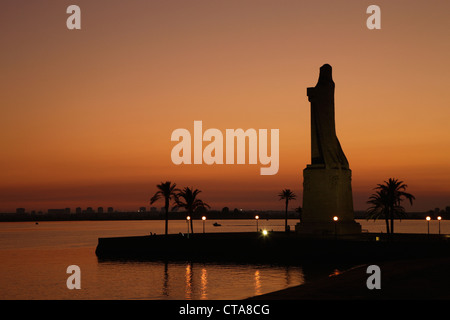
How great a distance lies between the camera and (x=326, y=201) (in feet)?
191

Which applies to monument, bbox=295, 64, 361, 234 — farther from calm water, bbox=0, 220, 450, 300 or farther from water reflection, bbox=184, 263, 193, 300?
water reflection, bbox=184, 263, 193, 300

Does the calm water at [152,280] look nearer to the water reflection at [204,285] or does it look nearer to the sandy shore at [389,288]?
the water reflection at [204,285]

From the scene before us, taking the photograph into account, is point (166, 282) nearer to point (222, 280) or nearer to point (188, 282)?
point (188, 282)

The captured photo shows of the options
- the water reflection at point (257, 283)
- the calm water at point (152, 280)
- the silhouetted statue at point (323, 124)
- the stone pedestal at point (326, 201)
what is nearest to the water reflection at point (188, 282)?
the calm water at point (152, 280)

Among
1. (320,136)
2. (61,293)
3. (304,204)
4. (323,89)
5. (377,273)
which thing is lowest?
(61,293)

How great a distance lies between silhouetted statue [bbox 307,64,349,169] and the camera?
193ft

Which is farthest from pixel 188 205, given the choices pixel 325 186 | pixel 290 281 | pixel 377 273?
pixel 377 273

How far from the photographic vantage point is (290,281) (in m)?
45.2

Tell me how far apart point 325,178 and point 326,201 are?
2.53m

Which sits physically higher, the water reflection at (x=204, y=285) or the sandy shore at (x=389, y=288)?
the sandy shore at (x=389, y=288)

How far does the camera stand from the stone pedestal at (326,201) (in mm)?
58156
